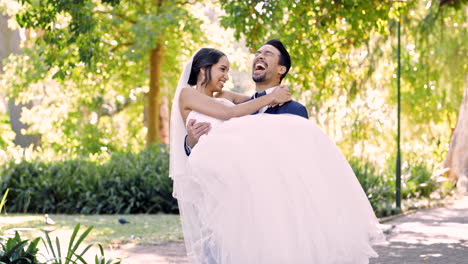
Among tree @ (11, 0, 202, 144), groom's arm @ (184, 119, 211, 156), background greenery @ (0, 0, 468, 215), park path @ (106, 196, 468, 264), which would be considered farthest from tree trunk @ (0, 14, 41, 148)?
groom's arm @ (184, 119, 211, 156)

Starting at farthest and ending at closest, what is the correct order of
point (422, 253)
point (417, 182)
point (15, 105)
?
point (15, 105), point (417, 182), point (422, 253)

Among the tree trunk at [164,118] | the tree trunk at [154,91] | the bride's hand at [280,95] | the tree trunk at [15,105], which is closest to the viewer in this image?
the bride's hand at [280,95]

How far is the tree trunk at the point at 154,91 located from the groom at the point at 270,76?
62.1 ft

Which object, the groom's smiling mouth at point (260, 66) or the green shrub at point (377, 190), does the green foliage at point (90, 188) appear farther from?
the groom's smiling mouth at point (260, 66)

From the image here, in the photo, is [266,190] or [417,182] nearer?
[266,190]

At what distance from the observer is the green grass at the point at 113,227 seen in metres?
12.0

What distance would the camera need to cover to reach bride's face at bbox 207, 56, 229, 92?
18.9ft

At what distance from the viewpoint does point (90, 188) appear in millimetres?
17609

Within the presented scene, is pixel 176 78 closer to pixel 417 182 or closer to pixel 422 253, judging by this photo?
pixel 417 182

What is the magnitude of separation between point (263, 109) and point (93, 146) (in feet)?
79.8

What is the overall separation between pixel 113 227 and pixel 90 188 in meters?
4.16

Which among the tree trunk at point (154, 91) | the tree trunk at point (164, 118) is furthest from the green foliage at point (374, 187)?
the tree trunk at point (164, 118)

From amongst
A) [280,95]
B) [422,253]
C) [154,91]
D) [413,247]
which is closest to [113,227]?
[413,247]

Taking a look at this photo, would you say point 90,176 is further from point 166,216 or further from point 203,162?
point 203,162
